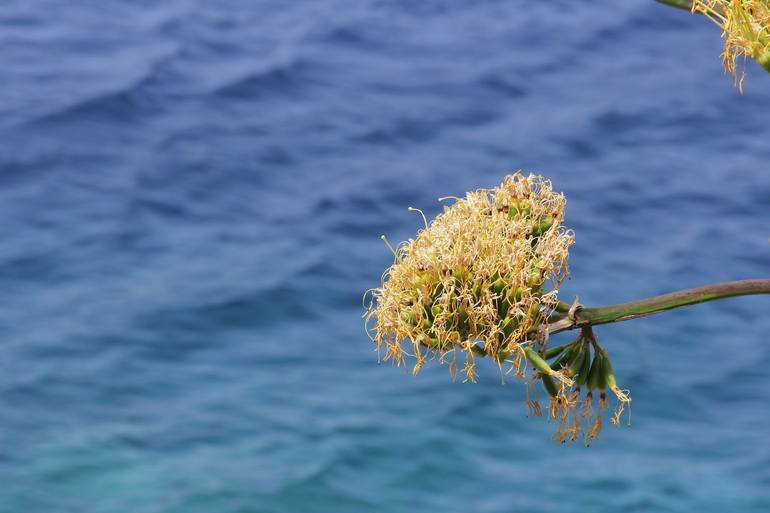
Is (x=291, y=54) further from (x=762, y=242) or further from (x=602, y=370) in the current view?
(x=602, y=370)

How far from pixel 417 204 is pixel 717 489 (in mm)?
9605

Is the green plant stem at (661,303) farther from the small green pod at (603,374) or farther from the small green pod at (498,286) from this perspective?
the small green pod at (603,374)

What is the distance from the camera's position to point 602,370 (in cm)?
627

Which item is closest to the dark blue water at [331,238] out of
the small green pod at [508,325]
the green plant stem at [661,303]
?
the small green pod at [508,325]

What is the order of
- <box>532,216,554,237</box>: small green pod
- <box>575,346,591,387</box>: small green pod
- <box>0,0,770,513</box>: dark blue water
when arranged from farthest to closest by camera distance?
<box>0,0,770,513</box>: dark blue water
<box>532,216,554,237</box>: small green pod
<box>575,346,591,387</box>: small green pod

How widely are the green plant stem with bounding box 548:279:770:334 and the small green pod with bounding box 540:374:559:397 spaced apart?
1.09 ft

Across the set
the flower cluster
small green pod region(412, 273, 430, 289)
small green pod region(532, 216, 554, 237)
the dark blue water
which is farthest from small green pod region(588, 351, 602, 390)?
the dark blue water

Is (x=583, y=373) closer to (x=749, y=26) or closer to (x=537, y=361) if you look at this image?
(x=537, y=361)

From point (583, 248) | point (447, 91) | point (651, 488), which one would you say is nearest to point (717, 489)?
point (651, 488)

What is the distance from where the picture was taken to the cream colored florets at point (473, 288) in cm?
596

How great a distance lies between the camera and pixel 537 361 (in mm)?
5852

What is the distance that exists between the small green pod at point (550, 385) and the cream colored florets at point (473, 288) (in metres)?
0.16

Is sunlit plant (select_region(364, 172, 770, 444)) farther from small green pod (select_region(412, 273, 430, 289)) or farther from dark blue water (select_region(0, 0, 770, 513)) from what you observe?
dark blue water (select_region(0, 0, 770, 513))

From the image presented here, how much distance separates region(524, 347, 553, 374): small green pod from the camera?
5828mm
